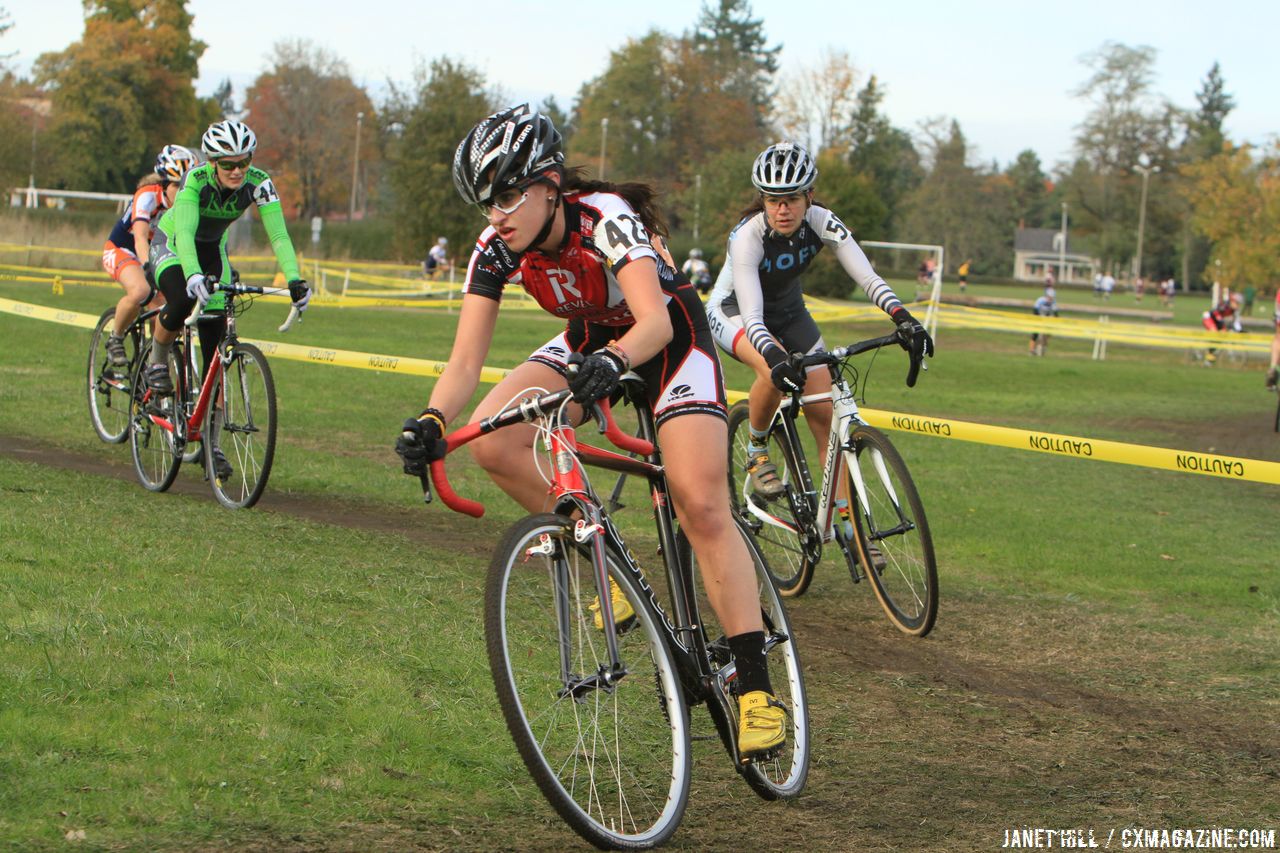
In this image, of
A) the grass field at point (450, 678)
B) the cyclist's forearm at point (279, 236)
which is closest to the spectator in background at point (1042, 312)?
the grass field at point (450, 678)

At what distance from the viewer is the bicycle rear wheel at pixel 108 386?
1130cm

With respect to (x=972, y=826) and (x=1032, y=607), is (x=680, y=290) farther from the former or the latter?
(x=1032, y=607)

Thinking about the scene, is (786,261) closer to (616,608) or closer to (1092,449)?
(1092,449)

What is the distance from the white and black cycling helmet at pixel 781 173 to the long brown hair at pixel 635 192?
2.45 metres

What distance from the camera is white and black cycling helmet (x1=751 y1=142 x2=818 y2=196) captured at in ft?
25.1

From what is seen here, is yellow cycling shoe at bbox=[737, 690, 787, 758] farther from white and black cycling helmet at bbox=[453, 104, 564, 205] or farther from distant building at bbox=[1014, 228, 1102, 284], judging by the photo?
distant building at bbox=[1014, 228, 1102, 284]

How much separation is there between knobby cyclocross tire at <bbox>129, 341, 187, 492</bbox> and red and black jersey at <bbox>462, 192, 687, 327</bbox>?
5350 millimetres

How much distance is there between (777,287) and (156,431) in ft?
16.4

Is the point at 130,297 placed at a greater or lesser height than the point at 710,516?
greater

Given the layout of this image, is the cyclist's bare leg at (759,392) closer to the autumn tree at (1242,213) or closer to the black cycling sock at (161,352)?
the black cycling sock at (161,352)

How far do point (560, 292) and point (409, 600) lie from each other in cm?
237

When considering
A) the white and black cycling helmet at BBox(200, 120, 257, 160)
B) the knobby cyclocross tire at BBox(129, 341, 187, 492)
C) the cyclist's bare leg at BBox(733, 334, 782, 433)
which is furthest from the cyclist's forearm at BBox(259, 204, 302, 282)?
the cyclist's bare leg at BBox(733, 334, 782, 433)

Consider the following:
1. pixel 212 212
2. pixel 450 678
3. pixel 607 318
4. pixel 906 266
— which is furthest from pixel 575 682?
pixel 906 266

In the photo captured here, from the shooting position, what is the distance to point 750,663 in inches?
186
